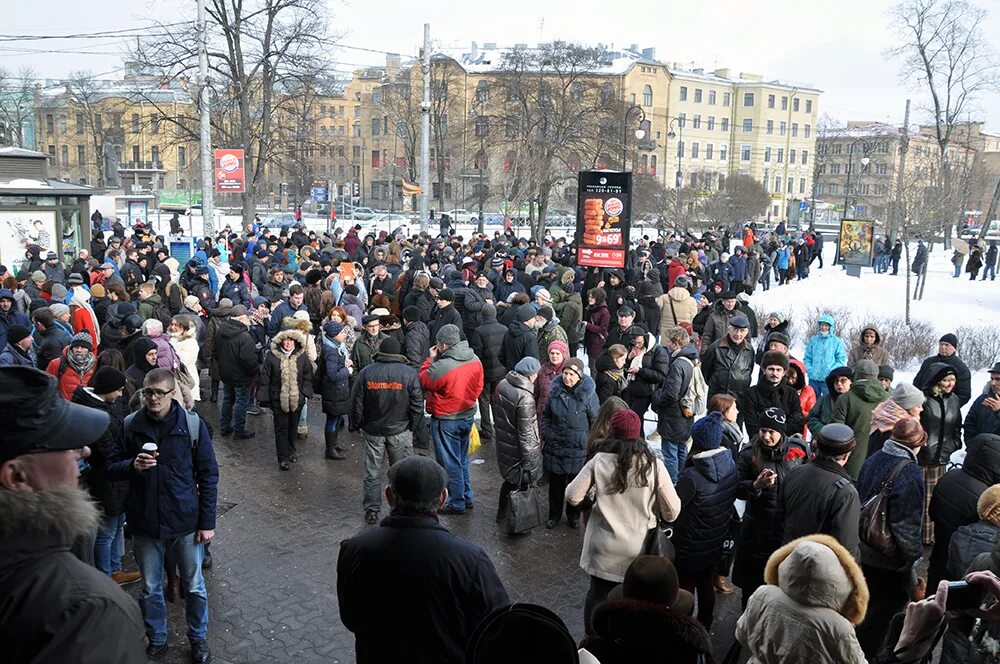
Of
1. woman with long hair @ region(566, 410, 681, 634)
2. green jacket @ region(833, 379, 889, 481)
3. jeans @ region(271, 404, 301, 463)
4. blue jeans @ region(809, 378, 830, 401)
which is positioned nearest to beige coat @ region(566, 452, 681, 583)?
woman with long hair @ region(566, 410, 681, 634)

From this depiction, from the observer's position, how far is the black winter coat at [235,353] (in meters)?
9.81

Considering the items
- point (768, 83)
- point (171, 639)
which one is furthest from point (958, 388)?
point (768, 83)

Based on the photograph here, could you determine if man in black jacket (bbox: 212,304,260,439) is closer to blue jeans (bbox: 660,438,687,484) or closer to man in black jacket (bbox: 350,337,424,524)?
man in black jacket (bbox: 350,337,424,524)

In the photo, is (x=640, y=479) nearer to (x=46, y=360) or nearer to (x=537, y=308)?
(x=537, y=308)

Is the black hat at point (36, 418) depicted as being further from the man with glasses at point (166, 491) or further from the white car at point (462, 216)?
the white car at point (462, 216)

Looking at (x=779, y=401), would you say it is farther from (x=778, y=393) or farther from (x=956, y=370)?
(x=956, y=370)

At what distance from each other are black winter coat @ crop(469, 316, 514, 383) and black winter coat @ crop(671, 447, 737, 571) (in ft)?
16.3

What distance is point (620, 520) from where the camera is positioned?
4.96 metres

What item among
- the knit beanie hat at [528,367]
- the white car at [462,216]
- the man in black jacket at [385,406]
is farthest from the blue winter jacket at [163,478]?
the white car at [462,216]

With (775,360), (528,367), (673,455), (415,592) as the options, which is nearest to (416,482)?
(415,592)

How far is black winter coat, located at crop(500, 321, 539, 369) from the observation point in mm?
9609

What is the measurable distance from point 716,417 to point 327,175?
89.4 meters

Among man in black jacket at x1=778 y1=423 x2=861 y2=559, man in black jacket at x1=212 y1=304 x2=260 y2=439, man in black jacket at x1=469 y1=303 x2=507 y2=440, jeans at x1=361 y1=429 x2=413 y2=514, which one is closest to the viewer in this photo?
man in black jacket at x1=778 y1=423 x2=861 y2=559

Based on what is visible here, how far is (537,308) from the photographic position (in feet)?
34.3
